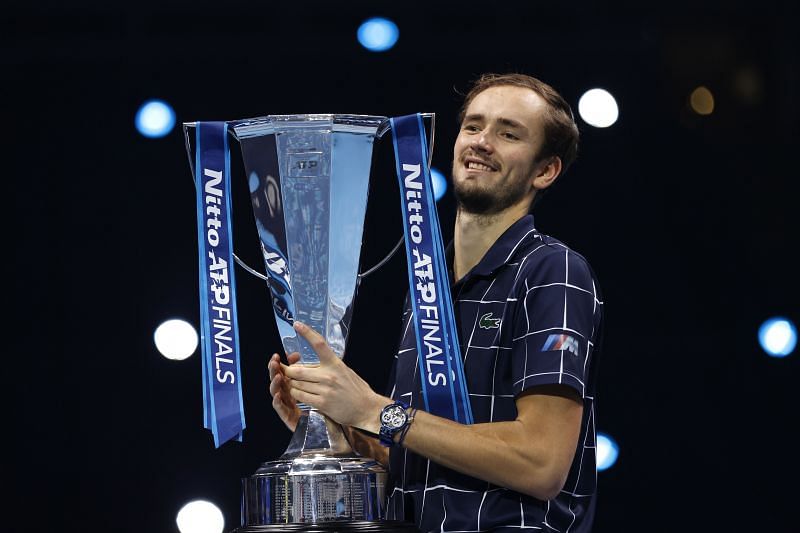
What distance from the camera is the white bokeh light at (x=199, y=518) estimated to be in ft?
9.96

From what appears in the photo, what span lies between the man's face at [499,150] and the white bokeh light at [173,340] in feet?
4.18

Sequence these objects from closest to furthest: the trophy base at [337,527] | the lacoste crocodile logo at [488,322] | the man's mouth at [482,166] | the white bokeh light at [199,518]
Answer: the trophy base at [337,527] → the lacoste crocodile logo at [488,322] → the man's mouth at [482,166] → the white bokeh light at [199,518]

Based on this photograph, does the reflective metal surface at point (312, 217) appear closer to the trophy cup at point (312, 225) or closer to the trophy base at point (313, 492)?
the trophy cup at point (312, 225)

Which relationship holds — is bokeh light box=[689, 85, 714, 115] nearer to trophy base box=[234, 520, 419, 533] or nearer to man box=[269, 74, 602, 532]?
man box=[269, 74, 602, 532]

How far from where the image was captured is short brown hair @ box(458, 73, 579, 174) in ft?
6.77

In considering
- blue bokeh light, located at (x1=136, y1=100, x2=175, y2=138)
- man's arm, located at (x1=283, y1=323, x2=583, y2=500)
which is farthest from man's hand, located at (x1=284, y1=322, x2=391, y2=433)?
blue bokeh light, located at (x1=136, y1=100, x2=175, y2=138)

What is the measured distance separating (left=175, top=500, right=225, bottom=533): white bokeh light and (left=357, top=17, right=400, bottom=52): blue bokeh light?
1254 millimetres

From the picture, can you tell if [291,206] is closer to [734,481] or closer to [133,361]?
[133,361]

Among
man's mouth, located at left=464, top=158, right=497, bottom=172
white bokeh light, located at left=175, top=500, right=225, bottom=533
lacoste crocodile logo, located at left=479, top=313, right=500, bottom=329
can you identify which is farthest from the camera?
white bokeh light, located at left=175, top=500, right=225, bottom=533

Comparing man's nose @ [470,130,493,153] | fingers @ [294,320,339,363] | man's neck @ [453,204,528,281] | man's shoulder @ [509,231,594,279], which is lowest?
fingers @ [294,320,339,363]

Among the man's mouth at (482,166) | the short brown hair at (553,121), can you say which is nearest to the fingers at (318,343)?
the man's mouth at (482,166)

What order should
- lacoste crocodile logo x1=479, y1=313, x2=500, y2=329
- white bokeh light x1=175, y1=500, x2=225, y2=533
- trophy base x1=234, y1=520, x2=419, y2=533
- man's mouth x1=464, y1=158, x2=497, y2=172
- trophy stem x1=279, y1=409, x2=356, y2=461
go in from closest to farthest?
trophy base x1=234, y1=520, x2=419, y2=533, trophy stem x1=279, y1=409, x2=356, y2=461, lacoste crocodile logo x1=479, y1=313, x2=500, y2=329, man's mouth x1=464, y1=158, x2=497, y2=172, white bokeh light x1=175, y1=500, x2=225, y2=533

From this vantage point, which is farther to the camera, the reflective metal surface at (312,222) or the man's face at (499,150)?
the man's face at (499,150)

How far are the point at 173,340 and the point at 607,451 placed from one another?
1.16 m
